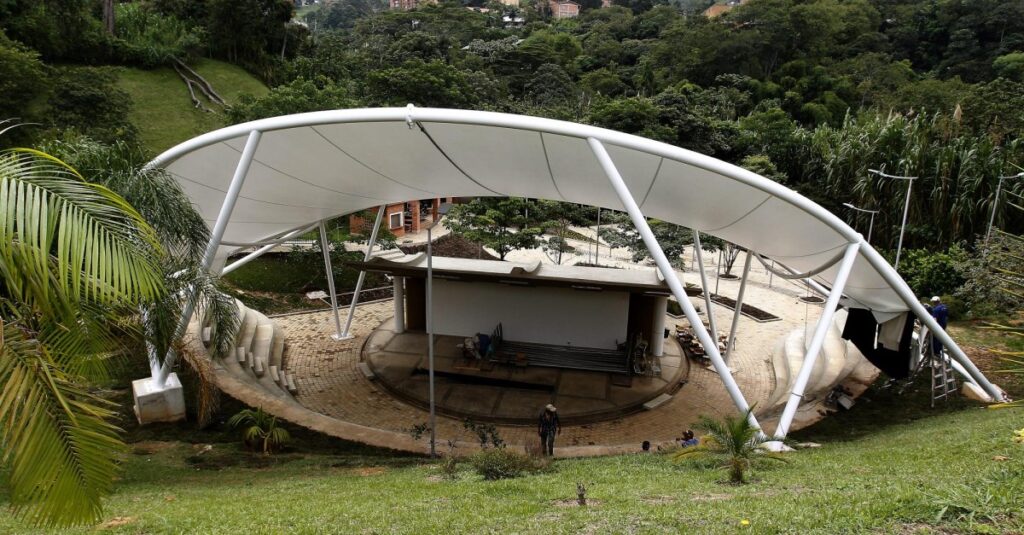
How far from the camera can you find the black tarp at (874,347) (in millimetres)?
11547

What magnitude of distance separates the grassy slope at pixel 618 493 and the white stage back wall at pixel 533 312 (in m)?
7.86

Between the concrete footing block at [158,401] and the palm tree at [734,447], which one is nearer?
the palm tree at [734,447]

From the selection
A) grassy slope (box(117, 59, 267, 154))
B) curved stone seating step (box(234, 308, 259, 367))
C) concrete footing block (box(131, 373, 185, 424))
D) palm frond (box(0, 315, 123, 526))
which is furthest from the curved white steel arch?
grassy slope (box(117, 59, 267, 154))

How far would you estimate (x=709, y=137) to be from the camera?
141ft

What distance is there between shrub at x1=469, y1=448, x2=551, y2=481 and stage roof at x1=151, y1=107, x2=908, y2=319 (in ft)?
16.9

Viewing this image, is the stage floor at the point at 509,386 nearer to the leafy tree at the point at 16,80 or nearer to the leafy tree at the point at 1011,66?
the leafy tree at the point at 16,80

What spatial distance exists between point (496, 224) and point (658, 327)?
11432mm

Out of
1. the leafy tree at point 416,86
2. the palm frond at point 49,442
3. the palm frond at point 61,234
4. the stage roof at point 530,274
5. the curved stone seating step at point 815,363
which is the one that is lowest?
the curved stone seating step at point 815,363

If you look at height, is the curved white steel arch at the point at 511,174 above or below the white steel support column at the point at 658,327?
above

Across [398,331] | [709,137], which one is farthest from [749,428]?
[709,137]

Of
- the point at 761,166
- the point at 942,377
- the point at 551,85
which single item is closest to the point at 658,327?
the point at 942,377

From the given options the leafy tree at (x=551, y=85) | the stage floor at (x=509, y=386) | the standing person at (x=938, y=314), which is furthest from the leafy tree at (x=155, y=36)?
the standing person at (x=938, y=314)

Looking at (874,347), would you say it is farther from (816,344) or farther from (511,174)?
(511,174)

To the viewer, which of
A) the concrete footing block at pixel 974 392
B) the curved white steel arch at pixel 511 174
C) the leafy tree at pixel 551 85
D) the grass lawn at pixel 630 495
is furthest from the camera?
the leafy tree at pixel 551 85
